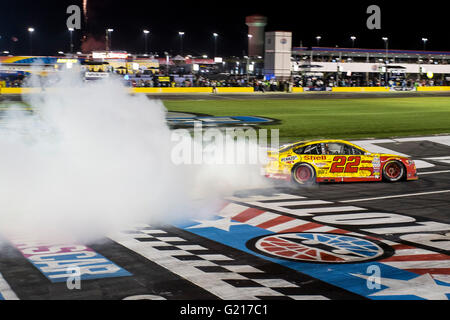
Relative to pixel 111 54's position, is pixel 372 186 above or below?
below

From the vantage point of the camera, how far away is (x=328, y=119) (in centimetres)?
3566

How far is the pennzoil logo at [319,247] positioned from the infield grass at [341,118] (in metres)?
15.6

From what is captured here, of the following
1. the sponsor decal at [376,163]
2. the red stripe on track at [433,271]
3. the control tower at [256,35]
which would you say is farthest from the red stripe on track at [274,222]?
the control tower at [256,35]

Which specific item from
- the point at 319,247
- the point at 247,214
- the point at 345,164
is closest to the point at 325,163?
the point at 345,164

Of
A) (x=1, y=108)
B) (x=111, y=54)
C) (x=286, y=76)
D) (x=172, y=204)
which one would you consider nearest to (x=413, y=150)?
(x=172, y=204)

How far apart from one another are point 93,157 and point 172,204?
83.8 inches

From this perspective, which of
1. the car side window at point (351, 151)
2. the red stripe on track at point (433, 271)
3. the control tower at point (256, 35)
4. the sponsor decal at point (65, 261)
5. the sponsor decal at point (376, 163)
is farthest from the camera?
the control tower at point (256, 35)

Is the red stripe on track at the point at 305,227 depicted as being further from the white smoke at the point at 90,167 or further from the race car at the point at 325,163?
the race car at the point at 325,163

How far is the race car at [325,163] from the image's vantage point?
52.5 feet

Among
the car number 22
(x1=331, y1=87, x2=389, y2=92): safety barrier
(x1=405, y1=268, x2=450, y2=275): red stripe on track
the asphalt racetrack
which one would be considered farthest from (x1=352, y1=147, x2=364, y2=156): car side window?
(x1=331, y1=87, x2=389, y2=92): safety barrier

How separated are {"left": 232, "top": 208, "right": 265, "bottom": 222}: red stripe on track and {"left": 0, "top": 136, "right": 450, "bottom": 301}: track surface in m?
0.02

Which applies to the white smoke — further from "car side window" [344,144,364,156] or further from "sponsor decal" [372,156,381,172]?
"sponsor decal" [372,156,381,172]

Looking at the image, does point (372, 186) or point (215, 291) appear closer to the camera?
point (215, 291)
